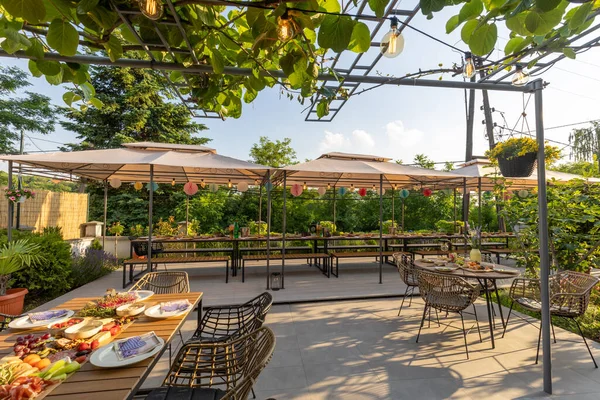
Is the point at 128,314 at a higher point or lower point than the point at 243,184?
lower

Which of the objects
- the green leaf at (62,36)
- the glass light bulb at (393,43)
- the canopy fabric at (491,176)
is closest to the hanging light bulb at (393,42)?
the glass light bulb at (393,43)

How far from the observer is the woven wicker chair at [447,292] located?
2939mm

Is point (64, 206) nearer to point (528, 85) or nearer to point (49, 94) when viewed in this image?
point (49, 94)

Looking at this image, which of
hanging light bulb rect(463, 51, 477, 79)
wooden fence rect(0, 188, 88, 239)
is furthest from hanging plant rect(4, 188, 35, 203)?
hanging light bulb rect(463, 51, 477, 79)

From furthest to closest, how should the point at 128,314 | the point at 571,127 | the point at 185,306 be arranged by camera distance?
the point at 571,127 → the point at 185,306 → the point at 128,314

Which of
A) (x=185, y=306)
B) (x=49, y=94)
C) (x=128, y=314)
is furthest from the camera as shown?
(x=49, y=94)

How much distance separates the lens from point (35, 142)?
1420 centimetres

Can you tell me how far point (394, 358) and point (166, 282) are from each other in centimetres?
275

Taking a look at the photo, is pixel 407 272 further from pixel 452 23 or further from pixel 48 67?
pixel 48 67

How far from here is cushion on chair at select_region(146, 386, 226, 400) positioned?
154 centimetres

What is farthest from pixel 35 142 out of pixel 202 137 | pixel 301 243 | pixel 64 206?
pixel 301 243

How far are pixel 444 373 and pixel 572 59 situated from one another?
2.69 metres

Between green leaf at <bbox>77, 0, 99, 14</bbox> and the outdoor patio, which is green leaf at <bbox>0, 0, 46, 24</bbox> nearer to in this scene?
green leaf at <bbox>77, 0, 99, 14</bbox>

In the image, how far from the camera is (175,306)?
214cm
